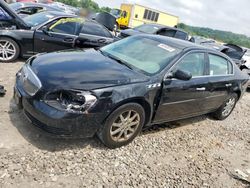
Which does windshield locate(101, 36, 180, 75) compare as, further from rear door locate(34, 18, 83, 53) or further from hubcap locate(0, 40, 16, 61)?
hubcap locate(0, 40, 16, 61)

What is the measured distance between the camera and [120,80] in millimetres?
3771

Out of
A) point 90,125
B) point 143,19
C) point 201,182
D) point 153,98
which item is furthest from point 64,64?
point 143,19

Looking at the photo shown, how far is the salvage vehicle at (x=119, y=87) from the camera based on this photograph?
11.3 feet

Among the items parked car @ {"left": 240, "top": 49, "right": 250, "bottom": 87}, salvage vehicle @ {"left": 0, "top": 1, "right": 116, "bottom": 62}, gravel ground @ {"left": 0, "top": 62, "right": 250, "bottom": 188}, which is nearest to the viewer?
gravel ground @ {"left": 0, "top": 62, "right": 250, "bottom": 188}

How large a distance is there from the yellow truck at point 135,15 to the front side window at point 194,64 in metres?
21.5

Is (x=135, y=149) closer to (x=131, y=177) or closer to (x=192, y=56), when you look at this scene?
(x=131, y=177)

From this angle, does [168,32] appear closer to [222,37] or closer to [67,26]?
[67,26]

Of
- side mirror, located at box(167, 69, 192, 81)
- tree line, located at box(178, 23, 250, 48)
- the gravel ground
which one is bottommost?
tree line, located at box(178, 23, 250, 48)

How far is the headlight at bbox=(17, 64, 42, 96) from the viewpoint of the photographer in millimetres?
3537

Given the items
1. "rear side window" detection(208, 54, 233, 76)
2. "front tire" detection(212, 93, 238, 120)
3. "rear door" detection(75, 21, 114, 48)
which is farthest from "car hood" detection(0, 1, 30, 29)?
"front tire" detection(212, 93, 238, 120)

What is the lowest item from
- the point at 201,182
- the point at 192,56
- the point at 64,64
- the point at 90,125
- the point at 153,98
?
the point at 201,182

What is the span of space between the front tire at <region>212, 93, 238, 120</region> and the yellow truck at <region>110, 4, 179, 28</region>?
2061cm

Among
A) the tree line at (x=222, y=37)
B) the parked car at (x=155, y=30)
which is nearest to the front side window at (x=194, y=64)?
the parked car at (x=155, y=30)

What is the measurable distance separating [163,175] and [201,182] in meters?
0.57
